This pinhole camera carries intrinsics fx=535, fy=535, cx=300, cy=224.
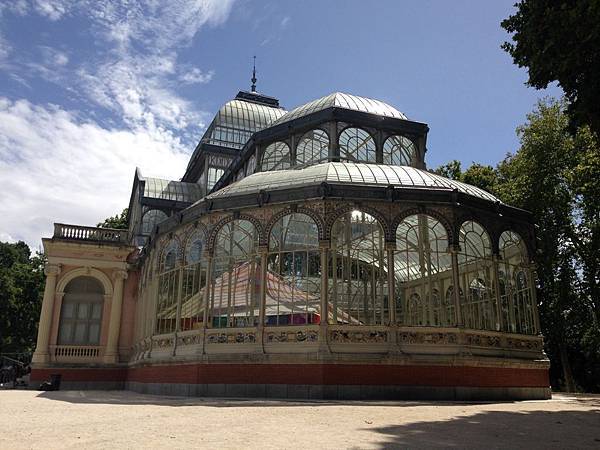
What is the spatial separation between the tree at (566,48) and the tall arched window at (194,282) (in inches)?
463

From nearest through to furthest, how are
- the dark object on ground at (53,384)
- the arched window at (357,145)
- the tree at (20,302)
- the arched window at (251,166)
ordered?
the dark object on ground at (53,384) < the arched window at (357,145) < the arched window at (251,166) < the tree at (20,302)

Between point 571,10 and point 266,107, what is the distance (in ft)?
102

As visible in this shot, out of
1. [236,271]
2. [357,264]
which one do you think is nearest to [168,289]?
[236,271]

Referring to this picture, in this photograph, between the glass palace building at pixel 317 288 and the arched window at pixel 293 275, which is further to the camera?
the arched window at pixel 293 275

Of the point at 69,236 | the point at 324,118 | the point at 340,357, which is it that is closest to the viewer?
the point at 340,357

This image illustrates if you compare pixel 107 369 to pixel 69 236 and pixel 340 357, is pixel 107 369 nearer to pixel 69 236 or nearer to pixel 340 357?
pixel 69 236

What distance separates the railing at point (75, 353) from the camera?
82.2ft

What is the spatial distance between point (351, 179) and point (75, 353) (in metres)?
16.2

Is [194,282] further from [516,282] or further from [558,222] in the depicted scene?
[558,222]

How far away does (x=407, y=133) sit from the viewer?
23797 mm

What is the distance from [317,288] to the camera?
739 inches

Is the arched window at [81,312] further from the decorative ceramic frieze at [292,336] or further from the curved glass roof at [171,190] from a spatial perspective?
the decorative ceramic frieze at [292,336]

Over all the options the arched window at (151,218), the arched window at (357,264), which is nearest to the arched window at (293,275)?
the arched window at (357,264)

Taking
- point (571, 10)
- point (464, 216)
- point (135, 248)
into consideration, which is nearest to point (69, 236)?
point (135, 248)
